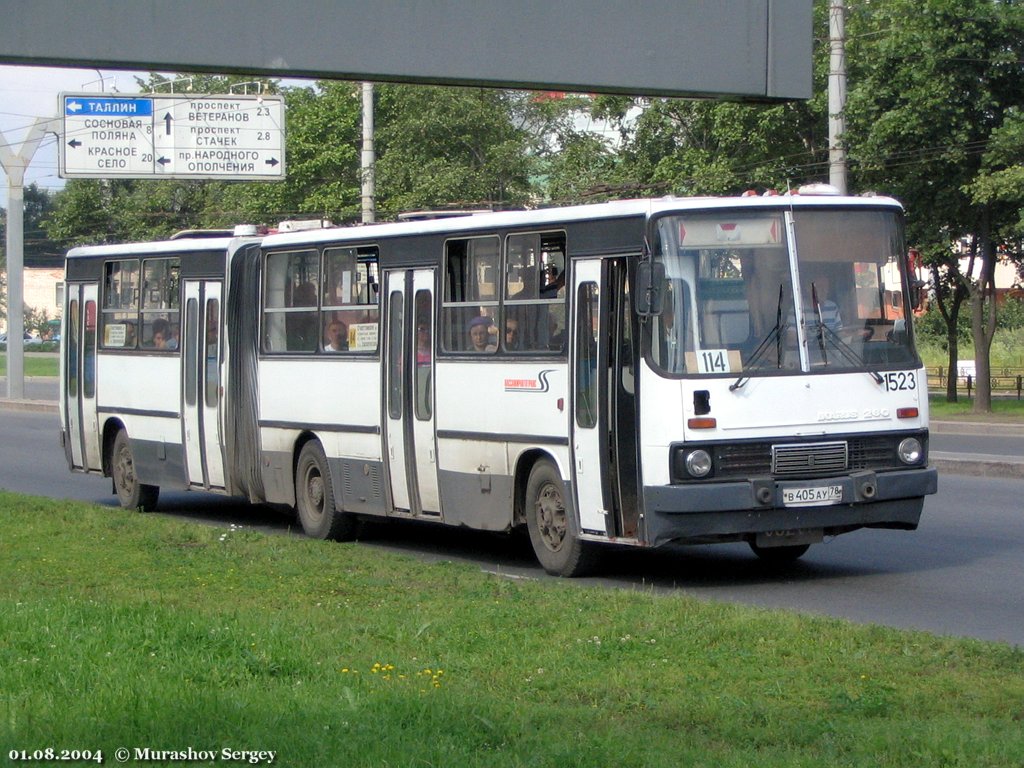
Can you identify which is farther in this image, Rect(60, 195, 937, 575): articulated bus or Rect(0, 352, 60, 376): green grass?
Rect(0, 352, 60, 376): green grass

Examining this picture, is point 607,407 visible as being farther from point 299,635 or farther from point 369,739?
point 369,739

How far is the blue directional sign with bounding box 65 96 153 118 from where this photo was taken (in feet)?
107

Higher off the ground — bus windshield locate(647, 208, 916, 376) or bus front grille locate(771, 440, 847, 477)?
bus windshield locate(647, 208, 916, 376)

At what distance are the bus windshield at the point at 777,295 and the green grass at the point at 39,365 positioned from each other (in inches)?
2293

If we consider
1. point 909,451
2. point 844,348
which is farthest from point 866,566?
point 844,348

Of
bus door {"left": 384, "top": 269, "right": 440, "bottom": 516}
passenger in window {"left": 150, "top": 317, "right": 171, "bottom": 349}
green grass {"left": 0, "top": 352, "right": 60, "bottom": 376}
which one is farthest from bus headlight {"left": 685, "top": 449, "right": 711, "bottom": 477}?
green grass {"left": 0, "top": 352, "right": 60, "bottom": 376}

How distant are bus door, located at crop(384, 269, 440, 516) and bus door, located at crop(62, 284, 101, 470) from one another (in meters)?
6.16

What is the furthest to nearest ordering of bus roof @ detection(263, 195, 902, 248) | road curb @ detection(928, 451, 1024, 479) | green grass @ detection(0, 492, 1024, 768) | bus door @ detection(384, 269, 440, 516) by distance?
road curb @ detection(928, 451, 1024, 479) < bus door @ detection(384, 269, 440, 516) < bus roof @ detection(263, 195, 902, 248) < green grass @ detection(0, 492, 1024, 768)

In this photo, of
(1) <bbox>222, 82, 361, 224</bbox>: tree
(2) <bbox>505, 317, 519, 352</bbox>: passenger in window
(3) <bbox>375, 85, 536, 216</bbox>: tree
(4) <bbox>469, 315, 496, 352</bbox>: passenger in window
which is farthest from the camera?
(1) <bbox>222, 82, 361, 224</bbox>: tree

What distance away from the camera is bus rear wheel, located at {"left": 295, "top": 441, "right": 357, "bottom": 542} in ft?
49.4

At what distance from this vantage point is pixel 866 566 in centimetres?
1237

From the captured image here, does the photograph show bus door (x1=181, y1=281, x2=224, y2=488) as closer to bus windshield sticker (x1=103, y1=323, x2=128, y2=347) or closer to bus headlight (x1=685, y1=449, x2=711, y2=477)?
bus windshield sticker (x1=103, y1=323, x2=128, y2=347)

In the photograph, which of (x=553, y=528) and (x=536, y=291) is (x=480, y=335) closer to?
(x=536, y=291)

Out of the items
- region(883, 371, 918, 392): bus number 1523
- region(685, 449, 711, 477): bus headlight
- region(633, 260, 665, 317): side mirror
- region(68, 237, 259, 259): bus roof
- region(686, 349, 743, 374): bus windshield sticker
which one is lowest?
region(685, 449, 711, 477): bus headlight
